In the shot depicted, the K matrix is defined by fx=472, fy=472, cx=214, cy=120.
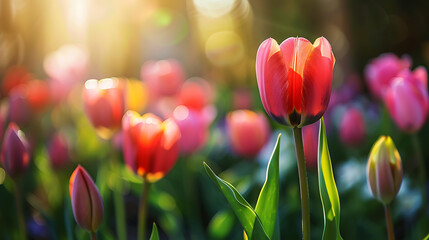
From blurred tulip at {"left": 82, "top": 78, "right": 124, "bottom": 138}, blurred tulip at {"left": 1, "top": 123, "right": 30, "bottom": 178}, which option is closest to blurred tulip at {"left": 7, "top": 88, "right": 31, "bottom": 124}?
blurred tulip at {"left": 82, "top": 78, "right": 124, "bottom": 138}

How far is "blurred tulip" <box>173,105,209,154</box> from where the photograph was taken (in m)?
1.46

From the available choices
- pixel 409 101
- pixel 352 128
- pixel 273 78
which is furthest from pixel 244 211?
pixel 352 128

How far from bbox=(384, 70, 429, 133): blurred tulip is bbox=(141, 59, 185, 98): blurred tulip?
1.24 metres

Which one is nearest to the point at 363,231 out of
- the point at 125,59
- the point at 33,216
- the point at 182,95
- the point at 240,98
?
the point at 182,95

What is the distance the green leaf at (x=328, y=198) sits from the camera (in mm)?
733

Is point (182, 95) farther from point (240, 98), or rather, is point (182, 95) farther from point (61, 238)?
point (61, 238)

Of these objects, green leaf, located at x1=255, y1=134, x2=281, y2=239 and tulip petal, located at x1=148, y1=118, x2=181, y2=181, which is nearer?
green leaf, located at x1=255, y1=134, x2=281, y2=239

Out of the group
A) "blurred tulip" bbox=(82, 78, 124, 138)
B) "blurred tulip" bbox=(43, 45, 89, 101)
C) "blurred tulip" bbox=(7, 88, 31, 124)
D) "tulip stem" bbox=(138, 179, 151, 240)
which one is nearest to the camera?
"tulip stem" bbox=(138, 179, 151, 240)

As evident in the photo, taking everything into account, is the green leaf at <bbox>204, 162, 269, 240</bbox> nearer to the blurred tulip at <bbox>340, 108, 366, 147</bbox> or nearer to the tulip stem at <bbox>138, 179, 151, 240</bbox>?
the tulip stem at <bbox>138, 179, 151, 240</bbox>

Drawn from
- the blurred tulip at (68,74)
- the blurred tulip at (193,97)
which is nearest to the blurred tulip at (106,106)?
the blurred tulip at (193,97)

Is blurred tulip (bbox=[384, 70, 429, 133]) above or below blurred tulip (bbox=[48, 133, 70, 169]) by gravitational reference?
above

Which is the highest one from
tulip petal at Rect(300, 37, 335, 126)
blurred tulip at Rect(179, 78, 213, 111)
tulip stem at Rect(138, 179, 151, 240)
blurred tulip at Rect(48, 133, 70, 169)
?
tulip petal at Rect(300, 37, 335, 126)

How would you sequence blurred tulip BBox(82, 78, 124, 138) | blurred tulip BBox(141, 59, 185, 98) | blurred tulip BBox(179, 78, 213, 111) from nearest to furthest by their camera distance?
blurred tulip BBox(82, 78, 124, 138)
blurred tulip BBox(179, 78, 213, 111)
blurred tulip BBox(141, 59, 185, 98)

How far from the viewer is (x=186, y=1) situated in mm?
6637
